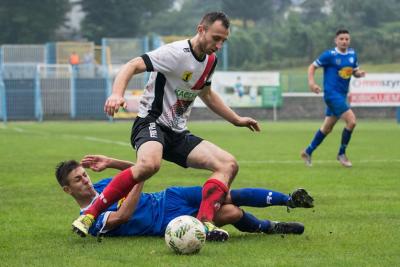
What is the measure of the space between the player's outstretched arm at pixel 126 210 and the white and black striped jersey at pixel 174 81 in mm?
770

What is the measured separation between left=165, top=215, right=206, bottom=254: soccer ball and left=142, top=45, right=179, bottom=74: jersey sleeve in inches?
62.2

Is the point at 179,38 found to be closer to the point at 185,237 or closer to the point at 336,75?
the point at 336,75

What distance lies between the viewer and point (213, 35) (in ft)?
25.1

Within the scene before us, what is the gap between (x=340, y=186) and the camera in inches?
463

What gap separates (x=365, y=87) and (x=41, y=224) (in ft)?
102

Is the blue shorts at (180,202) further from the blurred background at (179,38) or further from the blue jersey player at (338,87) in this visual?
the blurred background at (179,38)

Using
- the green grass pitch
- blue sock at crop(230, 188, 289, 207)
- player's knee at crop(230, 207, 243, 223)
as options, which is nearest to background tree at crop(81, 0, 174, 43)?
the green grass pitch

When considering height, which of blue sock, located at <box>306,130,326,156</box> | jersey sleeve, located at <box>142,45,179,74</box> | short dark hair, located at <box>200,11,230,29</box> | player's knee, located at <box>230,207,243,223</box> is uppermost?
short dark hair, located at <box>200,11,230,29</box>

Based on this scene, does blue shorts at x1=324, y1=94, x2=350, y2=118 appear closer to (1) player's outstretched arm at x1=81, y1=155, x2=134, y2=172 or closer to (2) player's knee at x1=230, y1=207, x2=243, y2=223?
(1) player's outstretched arm at x1=81, y1=155, x2=134, y2=172

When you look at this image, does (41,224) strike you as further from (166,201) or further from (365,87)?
(365,87)

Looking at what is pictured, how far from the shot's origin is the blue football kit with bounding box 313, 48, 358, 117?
15.5m

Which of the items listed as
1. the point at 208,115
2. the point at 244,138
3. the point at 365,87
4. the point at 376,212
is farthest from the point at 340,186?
the point at 208,115

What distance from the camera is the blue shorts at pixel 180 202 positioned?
758 cm

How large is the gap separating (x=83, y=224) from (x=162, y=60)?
60.8 inches
